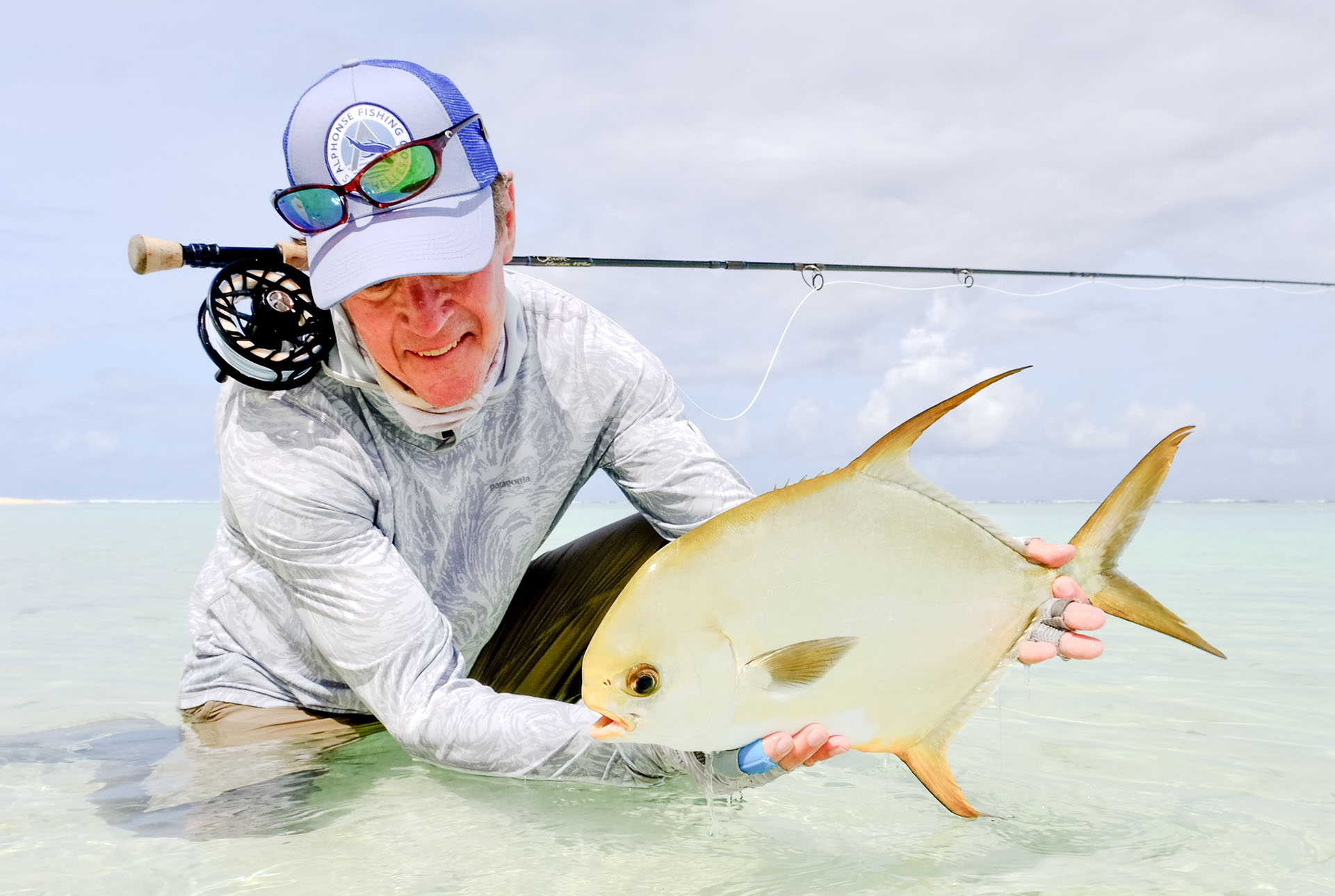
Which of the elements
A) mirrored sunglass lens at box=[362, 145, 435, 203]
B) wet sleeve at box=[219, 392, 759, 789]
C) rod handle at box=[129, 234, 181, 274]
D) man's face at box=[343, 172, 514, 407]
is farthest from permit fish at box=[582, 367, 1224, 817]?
rod handle at box=[129, 234, 181, 274]

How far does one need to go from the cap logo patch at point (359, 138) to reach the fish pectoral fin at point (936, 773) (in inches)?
56.9

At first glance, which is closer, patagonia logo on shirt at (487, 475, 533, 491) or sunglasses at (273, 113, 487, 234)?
sunglasses at (273, 113, 487, 234)

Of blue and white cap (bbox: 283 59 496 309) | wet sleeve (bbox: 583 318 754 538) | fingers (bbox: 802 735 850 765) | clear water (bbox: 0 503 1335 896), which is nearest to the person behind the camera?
fingers (bbox: 802 735 850 765)

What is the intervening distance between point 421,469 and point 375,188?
642 millimetres

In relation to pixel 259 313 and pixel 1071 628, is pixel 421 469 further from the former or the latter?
pixel 1071 628

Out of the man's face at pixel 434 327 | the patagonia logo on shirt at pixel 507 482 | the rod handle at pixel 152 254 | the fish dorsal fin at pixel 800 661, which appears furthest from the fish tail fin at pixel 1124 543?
the rod handle at pixel 152 254

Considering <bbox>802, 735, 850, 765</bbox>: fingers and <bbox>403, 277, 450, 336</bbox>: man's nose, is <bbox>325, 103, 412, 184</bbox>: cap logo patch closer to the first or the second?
<bbox>403, 277, 450, 336</bbox>: man's nose

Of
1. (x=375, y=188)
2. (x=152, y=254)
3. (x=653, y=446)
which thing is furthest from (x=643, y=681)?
(x=152, y=254)

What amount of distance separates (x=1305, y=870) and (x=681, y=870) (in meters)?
1.12

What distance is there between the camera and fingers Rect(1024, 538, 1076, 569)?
62.4 inches

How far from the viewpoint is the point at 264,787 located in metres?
2.29

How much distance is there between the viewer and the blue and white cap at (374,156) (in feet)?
6.32

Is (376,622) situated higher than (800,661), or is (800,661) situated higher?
(800,661)

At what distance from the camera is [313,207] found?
201 centimetres
